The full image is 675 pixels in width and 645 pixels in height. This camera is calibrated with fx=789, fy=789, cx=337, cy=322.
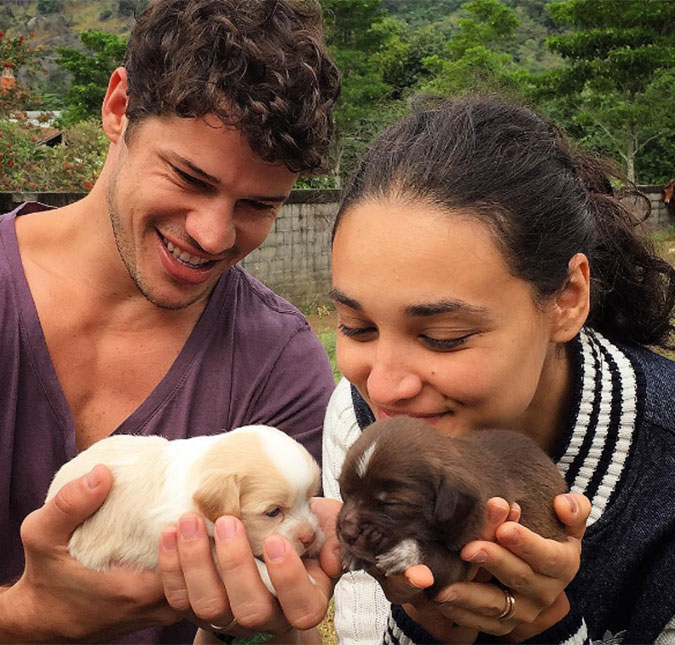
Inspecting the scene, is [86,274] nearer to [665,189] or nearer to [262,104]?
[262,104]

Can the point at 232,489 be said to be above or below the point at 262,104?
below

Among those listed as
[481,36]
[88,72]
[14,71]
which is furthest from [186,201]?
[481,36]

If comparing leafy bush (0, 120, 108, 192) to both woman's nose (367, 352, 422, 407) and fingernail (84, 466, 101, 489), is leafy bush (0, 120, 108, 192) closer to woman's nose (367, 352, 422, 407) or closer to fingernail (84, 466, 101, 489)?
fingernail (84, 466, 101, 489)

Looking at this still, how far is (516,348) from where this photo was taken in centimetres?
259

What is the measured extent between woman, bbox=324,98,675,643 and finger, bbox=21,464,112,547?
929mm

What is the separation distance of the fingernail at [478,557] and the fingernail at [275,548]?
593mm

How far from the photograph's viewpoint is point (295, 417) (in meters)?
3.68

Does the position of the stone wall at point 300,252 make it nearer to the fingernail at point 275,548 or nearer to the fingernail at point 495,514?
the fingernail at point 275,548

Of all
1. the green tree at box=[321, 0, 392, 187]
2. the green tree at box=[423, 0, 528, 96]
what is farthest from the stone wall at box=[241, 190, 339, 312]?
the green tree at box=[423, 0, 528, 96]

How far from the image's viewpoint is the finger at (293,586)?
2.45 m

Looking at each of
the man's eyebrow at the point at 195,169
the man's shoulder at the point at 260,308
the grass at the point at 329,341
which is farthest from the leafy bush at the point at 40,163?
the man's eyebrow at the point at 195,169

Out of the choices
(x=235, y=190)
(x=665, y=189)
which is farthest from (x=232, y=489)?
(x=665, y=189)

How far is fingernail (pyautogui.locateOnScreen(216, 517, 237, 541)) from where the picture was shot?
97.5 inches

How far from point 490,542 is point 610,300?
1.51 m
